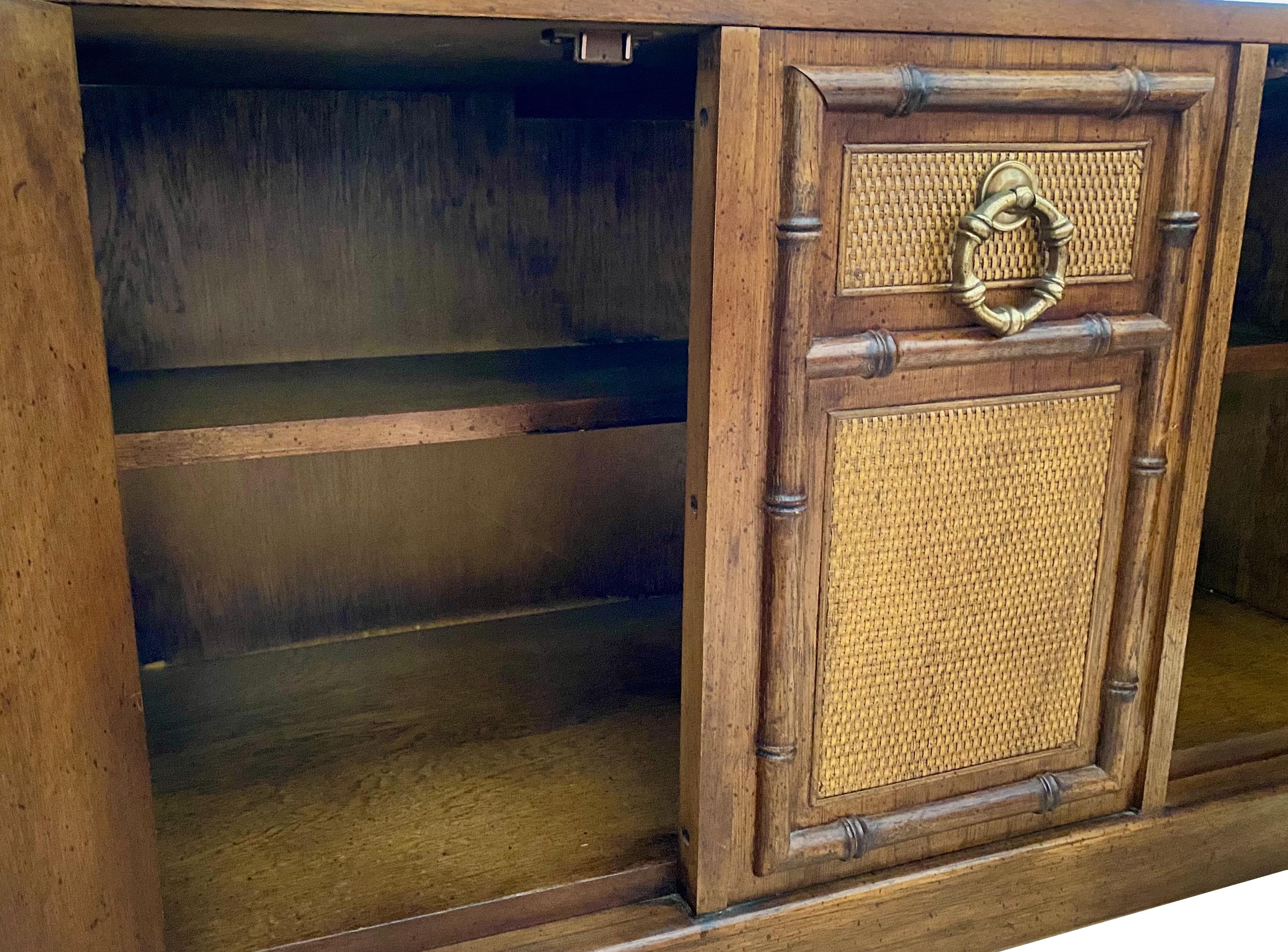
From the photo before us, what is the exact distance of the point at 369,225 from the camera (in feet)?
4.61

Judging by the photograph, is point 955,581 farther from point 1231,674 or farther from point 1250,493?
point 1250,493

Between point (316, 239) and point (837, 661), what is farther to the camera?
point (316, 239)

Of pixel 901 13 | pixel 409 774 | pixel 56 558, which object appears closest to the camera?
pixel 56 558

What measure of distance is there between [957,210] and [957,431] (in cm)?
19

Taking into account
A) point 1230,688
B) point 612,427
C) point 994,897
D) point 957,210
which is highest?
point 957,210

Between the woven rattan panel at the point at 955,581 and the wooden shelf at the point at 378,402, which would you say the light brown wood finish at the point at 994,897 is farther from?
the wooden shelf at the point at 378,402

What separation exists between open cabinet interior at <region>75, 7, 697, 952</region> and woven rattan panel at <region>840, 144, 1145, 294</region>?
0.20 metres

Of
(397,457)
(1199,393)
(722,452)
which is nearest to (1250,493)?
(1199,393)

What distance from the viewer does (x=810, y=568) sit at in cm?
100

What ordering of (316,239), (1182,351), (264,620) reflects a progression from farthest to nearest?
1. (264,620)
2. (316,239)
3. (1182,351)

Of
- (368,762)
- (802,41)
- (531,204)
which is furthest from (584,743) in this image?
(802,41)

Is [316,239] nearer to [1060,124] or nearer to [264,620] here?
[264,620]

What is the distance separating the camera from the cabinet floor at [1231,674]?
52.9 inches

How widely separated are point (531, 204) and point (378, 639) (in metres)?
0.60
